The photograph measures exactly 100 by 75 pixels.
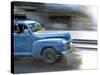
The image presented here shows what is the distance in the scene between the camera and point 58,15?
11.3 ft

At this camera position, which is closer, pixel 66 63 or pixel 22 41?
pixel 22 41

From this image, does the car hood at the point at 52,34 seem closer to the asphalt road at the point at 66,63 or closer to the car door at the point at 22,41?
the car door at the point at 22,41

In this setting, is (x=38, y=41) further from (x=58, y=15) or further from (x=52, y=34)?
(x=58, y=15)

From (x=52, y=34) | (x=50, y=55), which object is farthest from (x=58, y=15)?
(x=50, y=55)

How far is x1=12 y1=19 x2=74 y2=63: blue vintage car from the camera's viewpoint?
10.6 ft

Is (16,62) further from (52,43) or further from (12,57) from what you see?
(52,43)

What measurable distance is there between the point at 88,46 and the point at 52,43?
0.54 meters

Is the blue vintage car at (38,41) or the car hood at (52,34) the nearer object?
the blue vintage car at (38,41)

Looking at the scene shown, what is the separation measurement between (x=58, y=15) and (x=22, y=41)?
0.63 m

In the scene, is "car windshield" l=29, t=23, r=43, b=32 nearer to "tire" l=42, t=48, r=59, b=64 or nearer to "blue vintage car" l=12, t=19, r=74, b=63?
"blue vintage car" l=12, t=19, r=74, b=63

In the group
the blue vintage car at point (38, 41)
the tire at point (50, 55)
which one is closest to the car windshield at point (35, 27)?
the blue vintage car at point (38, 41)

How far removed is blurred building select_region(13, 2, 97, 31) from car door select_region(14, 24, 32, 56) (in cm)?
20

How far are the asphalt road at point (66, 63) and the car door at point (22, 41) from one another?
9 centimetres

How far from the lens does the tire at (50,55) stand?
338cm
